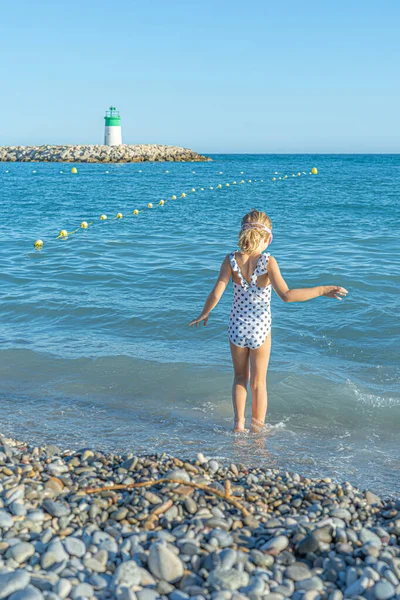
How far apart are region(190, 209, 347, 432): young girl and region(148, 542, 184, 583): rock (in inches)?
95.9

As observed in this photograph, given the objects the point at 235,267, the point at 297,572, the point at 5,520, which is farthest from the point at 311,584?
the point at 235,267

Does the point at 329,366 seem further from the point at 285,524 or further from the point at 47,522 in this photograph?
the point at 47,522

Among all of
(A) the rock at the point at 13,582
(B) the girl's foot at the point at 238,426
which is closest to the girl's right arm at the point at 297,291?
(B) the girl's foot at the point at 238,426

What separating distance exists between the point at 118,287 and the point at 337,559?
786cm

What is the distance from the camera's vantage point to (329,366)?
6.91 m

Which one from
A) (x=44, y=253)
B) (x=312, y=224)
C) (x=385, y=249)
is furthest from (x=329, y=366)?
(x=312, y=224)

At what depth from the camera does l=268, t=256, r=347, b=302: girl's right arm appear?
4.68m

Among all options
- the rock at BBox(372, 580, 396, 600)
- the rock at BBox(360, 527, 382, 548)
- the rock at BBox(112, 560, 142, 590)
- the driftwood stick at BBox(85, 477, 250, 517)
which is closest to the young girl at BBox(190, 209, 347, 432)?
the driftwood stick at BBox(85, 477, 250, 517)

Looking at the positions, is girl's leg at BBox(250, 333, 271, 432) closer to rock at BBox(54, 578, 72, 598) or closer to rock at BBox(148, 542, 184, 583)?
rock at BBox(148, 542, 184, 583)

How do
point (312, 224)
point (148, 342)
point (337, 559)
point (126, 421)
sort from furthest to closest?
point (312, 224) → point (148, 342) → point (126, 421) → point (337, 559)

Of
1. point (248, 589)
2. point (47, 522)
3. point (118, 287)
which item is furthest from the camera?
point (118, 287)

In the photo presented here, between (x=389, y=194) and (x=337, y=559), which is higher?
(x=389, y=194)

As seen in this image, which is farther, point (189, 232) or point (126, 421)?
point (189, 232)

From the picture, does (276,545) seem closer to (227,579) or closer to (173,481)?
(227,579)
